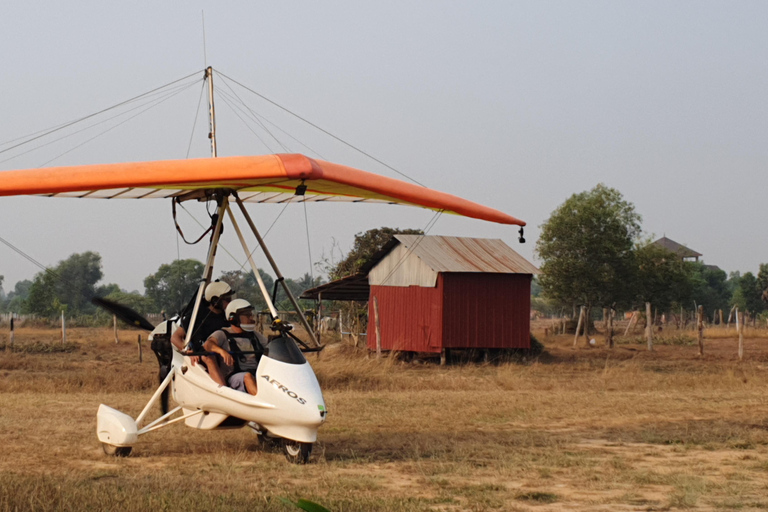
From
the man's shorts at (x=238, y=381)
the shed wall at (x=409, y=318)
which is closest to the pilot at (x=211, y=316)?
the man's shorts at (x=238, y=381)

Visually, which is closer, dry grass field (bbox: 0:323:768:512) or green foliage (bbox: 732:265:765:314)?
dry grass field (bbox: 0:323:768:512)

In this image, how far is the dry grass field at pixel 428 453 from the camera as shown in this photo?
7020mm

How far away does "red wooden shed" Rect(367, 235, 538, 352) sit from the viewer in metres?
29.7

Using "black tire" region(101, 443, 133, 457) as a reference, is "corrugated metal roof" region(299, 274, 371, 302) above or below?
above

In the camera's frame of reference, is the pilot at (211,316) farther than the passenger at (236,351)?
Yes

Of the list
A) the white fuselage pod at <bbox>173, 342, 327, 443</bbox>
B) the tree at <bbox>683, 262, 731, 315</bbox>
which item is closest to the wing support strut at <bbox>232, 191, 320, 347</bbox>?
the white fuselage pod at <bbox>173, 342, 327, 443</bbox>

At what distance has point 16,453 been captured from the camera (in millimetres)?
9438

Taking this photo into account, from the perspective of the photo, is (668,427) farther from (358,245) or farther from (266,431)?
(358,245)

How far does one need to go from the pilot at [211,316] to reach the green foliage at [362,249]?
33.5 m

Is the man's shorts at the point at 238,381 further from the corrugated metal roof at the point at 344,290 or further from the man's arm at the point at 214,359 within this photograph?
the corrugated metal roof at the point at 344,290

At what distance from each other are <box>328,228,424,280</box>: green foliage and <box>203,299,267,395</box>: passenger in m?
33.7

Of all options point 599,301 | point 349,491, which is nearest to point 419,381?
point 349,491

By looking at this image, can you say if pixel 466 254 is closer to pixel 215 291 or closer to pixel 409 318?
pixel 409 318

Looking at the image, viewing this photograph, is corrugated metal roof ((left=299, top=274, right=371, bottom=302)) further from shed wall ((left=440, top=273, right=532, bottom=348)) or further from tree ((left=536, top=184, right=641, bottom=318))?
tree ((left=536, top=184, right=641, bottom=318))
